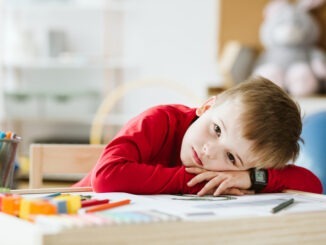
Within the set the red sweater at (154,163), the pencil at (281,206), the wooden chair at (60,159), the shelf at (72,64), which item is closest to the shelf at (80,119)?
the shelf at (72,64)

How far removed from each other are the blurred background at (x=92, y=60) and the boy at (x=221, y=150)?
Result: 2313mm

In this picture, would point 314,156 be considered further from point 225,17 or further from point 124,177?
point 225,17

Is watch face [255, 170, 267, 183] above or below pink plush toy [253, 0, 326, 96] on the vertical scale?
below

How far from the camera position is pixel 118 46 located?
398 centimetres

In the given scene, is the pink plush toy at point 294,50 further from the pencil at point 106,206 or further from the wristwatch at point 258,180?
the pencil at point 106,206

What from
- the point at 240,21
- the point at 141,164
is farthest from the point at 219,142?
the point at 240,21

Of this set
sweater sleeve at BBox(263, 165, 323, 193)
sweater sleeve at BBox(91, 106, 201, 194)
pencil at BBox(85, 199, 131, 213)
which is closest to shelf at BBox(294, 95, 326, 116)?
sweater sleeve at BBox(263, 165, 323, 193)

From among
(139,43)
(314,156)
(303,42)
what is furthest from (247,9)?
(314,156)

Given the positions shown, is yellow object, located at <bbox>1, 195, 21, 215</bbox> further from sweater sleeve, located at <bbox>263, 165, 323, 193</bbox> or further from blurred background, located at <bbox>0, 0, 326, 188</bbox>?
blurred background, located at <bbox>0, 0, 326, 188</bbox>

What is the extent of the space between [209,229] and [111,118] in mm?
3160

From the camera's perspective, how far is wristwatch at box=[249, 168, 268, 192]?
3.63ft

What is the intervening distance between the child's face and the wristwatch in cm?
2

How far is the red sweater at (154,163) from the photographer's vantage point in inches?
40.5

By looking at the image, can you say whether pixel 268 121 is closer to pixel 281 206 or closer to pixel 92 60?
pixel 281 206
